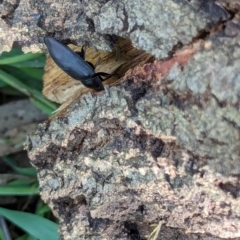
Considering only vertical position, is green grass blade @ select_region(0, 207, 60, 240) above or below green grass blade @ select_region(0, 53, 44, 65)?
below

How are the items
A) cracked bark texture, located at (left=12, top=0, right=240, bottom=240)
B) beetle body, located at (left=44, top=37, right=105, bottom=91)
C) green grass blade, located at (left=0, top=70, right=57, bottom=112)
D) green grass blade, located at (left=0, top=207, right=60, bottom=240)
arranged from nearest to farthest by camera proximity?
cracked bark texture, located at (left=12, top=0, right=240, bottom=240) < beetle body, located at (left=44, top=37, right=105, bottom=91) < green grass blade, located at (left=0, top=207, right=60, bottom=240) < green grass blade, located at (left=0, top=70, right=57, bottom=112)

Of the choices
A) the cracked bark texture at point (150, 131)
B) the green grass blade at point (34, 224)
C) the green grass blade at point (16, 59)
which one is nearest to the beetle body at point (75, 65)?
the cracked bark texture at point (150, 131)

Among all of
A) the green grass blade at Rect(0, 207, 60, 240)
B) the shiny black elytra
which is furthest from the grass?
the shiny black elytra

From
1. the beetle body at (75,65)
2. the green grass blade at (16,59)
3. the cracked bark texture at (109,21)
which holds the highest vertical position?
Answer: the cracked bark texture at (109,21)

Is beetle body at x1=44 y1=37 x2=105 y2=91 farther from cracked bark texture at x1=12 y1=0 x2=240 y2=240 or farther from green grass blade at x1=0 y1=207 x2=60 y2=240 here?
green grass blade at x1=0 y1=207 x2=60 y2=240

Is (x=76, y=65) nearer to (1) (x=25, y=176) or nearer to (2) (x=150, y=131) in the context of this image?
(2) (x=150, y=131)

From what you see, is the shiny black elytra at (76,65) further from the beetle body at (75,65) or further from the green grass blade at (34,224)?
the green grass blade at (34,224)
